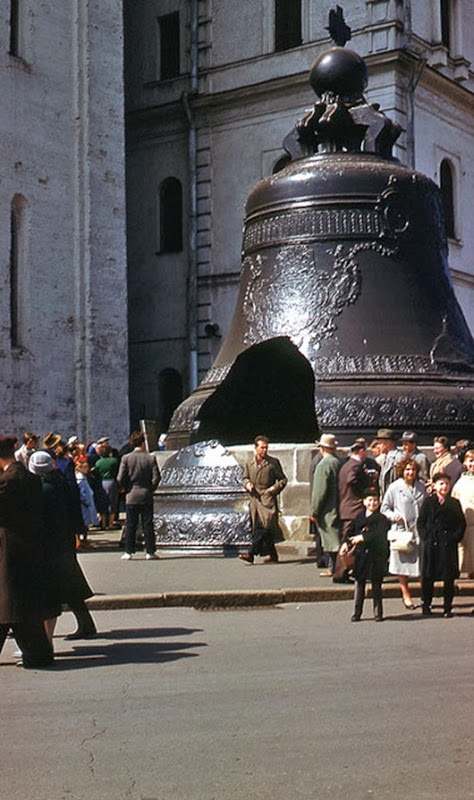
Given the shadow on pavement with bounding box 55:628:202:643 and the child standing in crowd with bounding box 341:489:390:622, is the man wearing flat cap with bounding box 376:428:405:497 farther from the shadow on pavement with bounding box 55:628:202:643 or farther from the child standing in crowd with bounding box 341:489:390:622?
the shadow on pavement with bounding box 55:628:202:643

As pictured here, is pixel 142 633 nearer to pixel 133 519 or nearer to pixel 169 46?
pixel 133 519

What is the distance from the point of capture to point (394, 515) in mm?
10953

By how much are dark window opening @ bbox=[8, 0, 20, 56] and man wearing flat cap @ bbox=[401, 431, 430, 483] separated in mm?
16721

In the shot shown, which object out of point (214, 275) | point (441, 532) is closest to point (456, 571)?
point (441, 532)

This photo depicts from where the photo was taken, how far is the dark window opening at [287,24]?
1241 inches

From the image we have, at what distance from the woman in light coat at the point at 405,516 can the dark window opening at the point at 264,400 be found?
112 inches

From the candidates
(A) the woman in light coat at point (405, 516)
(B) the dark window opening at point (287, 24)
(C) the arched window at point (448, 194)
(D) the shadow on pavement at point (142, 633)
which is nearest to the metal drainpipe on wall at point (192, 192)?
(B) the dark window opening at point (287, 24)

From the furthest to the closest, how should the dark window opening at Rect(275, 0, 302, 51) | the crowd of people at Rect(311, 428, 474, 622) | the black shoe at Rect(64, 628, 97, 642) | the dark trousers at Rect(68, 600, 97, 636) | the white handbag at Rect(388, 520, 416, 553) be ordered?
the dark window opening at Rect(275, 0, 302, 51)
the white handbag at Rect(388, 520, 416, 553)
the crowd of people at Rect(311, 428, 474, 622)
the black shoe at Rect(64, 628, 97, 642)
the dark trousers at Rect(68, 600, 97, 636)

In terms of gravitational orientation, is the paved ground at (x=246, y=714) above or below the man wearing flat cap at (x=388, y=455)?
below

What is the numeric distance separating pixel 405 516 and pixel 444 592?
88 centimetres

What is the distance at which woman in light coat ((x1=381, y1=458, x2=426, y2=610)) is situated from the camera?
35.2 feet

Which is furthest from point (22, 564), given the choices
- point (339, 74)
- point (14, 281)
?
point (14, 281)

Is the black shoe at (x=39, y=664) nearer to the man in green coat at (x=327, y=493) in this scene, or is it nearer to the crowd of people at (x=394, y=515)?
the crowd of people at (x=394, y=515)

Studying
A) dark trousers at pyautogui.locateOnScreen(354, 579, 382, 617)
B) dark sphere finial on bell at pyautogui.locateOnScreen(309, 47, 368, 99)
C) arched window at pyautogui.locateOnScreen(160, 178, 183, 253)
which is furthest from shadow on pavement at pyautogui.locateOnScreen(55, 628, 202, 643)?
arched window at pyautogui.locateOnScreen(160, 178, 183, 253)
